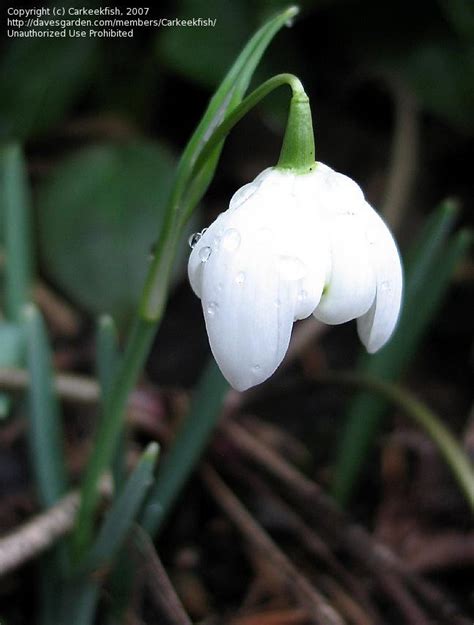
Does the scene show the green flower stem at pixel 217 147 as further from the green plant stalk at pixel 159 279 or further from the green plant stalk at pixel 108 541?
the green plant stalk at pixel 108 541

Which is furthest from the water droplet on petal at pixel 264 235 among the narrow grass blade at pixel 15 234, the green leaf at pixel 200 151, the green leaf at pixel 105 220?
the green leaf at pixel 105 220

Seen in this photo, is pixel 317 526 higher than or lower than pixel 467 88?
lower

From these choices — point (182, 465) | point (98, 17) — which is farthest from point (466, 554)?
point (98, 17)

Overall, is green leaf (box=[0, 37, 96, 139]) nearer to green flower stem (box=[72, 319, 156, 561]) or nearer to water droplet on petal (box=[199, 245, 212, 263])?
green flower stem (box=[72, 319, 156, 561])

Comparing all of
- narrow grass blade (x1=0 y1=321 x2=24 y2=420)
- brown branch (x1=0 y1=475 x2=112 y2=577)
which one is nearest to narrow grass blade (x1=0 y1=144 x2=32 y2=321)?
narrow grass blade (x1=0 y1=321 x2=24 y2=420)

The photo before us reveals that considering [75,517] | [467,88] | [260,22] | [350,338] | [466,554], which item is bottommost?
[466,554]

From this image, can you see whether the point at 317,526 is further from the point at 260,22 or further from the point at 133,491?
the point at 260,22
